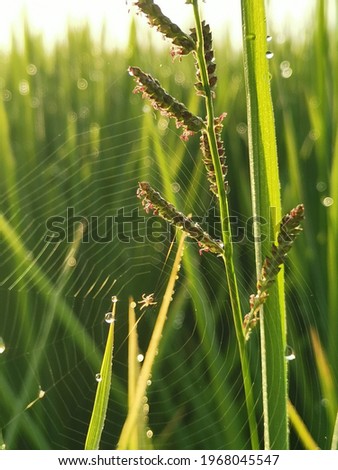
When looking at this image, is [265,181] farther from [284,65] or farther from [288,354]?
[284,65]

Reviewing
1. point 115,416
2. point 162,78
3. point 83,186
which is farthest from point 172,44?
point 162,78

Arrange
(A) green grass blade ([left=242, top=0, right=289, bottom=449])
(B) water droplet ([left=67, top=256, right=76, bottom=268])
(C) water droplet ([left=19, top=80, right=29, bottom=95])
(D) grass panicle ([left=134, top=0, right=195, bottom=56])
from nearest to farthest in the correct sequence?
(D) grass panicle ([left=134, top=0, right=195, bottom=56])
(A) green grass blade ([left=242, top=0, right=289, bottom=449])
(B) water droplet ([left=67, top=256, right=76, bottom=268])
(C) water droplet ([left=19, top=80, right=29, bottom=95])

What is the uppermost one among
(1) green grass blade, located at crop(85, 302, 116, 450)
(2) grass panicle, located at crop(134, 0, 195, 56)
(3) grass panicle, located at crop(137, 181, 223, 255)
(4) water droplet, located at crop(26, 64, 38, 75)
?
(4) water droplet, located at crop(26, 64, 38, 75)

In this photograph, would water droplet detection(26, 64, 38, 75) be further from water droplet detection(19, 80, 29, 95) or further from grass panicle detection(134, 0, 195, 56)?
grass panicle detection(134, 0, 195, 56)

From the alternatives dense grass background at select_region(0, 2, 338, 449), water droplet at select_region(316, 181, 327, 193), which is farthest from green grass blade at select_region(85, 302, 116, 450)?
water droplet at select_region(316, 181, 327, 193)

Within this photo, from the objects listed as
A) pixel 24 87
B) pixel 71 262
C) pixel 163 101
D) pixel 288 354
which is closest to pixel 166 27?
pixel 163 101

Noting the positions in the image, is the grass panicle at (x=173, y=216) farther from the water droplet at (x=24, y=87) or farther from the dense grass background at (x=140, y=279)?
the water droplet at (x=24, y=87)

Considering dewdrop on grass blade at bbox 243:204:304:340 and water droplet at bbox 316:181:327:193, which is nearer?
dewdrop on grass blade at bbox 243:204:304:340
